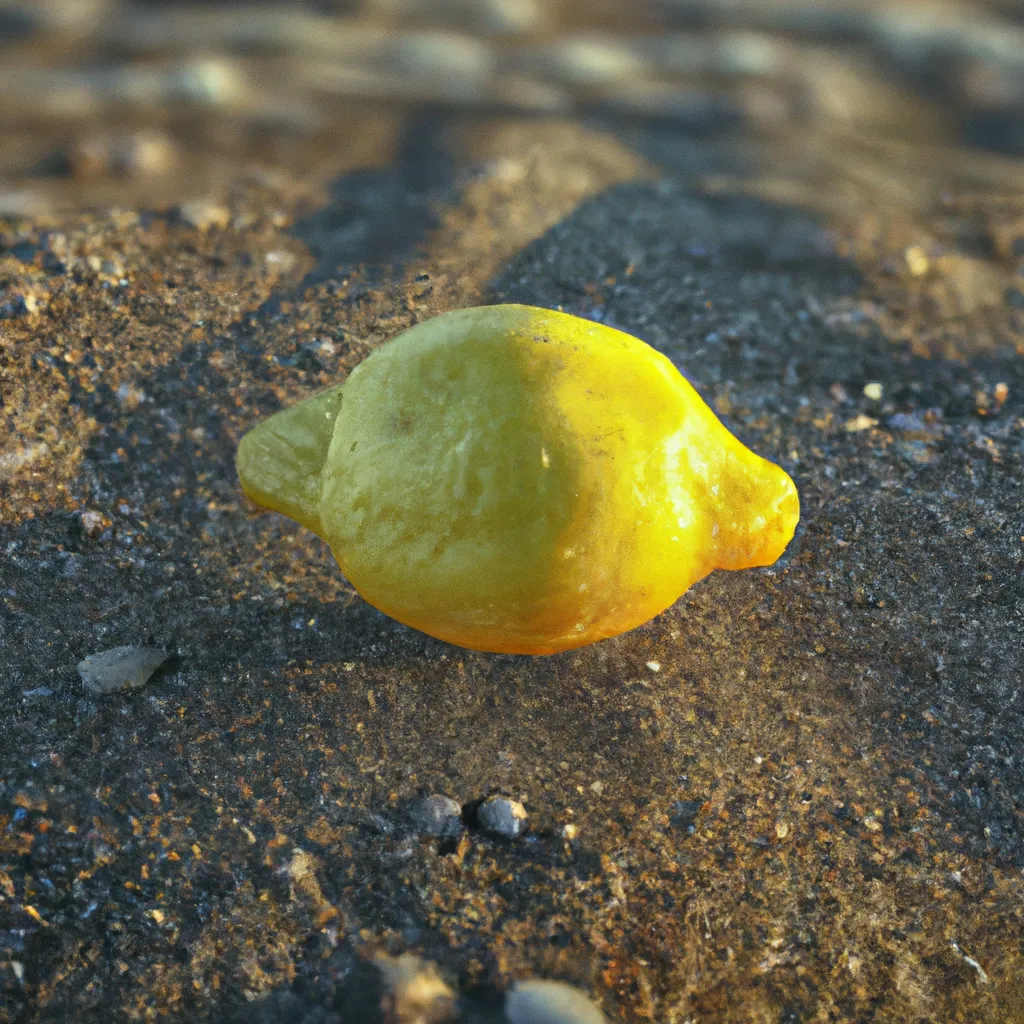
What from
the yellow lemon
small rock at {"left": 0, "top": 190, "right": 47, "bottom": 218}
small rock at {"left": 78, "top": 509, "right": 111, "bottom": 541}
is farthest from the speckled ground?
the yellow lemon

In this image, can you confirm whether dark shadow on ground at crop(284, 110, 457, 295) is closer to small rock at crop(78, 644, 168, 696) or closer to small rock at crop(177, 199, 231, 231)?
small rock at crop(177, 199, 231, 231)

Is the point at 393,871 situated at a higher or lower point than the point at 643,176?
lower

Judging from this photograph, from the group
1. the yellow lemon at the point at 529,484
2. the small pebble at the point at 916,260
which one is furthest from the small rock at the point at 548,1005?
the small pebble at the point at 916,260

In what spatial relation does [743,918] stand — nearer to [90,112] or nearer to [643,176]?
[643,176]

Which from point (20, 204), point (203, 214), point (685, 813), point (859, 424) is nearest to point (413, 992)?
point (685, 813)

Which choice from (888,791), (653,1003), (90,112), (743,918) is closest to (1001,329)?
(888,791)
